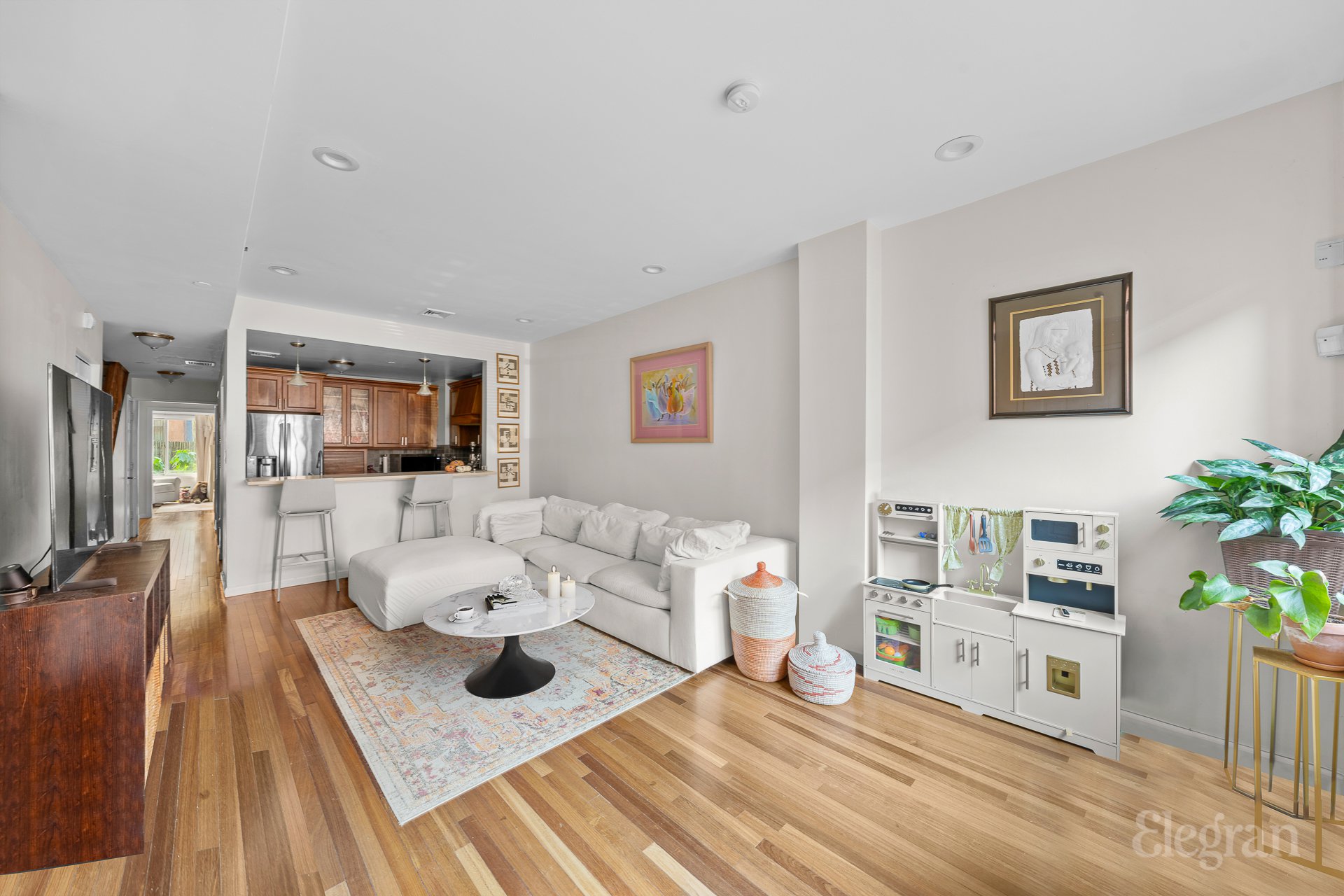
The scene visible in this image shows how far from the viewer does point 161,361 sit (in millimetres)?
6043

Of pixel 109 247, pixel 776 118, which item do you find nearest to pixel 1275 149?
pixel 776 118

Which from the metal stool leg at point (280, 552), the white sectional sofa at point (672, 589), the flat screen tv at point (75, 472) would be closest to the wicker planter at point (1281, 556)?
the white sectional sofa at point (672, 589)

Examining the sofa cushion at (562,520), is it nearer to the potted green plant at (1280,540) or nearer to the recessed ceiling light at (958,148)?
the recessed ceiling light at (958,148)

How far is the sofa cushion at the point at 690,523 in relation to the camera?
3.88 metres

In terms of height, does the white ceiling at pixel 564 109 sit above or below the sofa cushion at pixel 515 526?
above

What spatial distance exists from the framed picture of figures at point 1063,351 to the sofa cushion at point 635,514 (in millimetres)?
2476

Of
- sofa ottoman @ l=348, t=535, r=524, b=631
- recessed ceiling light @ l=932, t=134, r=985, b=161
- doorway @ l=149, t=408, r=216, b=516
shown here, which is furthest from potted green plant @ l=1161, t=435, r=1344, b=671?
doorway @ l=149, t=408, r=216, b=516

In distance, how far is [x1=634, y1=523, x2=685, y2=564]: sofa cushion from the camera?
12.3ft

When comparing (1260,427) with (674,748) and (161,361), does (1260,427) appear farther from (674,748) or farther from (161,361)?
(161,361)

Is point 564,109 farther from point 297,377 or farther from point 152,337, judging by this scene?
point 297,377

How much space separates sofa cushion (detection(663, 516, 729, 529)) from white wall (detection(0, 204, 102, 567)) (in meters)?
3.19

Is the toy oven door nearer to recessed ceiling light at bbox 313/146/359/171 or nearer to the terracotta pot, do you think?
the terracotta pot

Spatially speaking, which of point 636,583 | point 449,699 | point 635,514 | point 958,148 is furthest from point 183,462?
point 958,148

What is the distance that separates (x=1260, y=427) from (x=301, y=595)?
20.2ft
